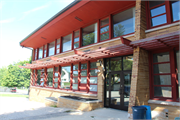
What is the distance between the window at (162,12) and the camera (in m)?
6.42

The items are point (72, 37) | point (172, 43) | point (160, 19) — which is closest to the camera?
point (172, 43)

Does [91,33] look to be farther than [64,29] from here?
No

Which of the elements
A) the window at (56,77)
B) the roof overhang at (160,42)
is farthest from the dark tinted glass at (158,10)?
the window at (56,77)

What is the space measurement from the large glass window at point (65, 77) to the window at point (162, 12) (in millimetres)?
7757

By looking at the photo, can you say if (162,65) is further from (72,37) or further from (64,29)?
(64,29)

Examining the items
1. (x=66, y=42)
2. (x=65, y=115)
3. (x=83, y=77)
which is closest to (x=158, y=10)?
(x=83, y=77)

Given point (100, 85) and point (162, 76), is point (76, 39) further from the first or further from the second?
Result: point (162, 76)

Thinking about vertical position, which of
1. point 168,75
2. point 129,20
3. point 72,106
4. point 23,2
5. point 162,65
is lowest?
point 72,106

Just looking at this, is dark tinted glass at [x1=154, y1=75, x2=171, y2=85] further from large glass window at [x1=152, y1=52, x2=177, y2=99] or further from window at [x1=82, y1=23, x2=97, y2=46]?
window at [x1=82, y1=23, x2=97, y2=46]

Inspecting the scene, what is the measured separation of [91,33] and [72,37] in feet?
7.63

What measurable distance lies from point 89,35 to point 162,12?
538 cm

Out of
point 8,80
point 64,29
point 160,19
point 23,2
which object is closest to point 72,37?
point 64,29

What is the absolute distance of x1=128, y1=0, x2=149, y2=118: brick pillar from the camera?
5809 millimetres

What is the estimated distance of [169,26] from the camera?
20.6ft
